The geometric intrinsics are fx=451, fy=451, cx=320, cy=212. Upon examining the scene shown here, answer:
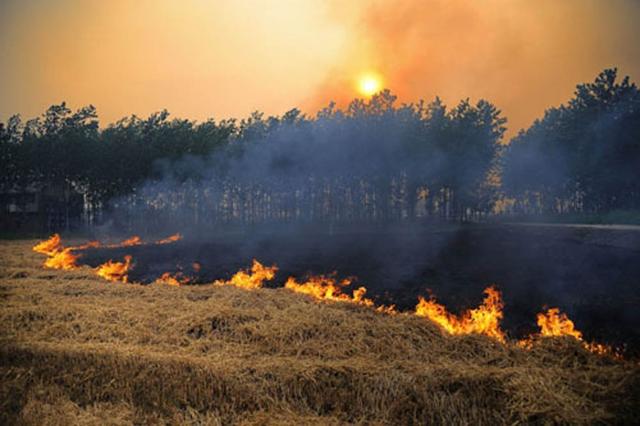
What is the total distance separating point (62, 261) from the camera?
15.9m

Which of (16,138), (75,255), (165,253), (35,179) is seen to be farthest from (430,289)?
(16,138)

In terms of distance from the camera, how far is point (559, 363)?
6.05 metres

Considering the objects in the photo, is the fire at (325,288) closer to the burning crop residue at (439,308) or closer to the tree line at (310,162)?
the burning crop residue at (439,308)

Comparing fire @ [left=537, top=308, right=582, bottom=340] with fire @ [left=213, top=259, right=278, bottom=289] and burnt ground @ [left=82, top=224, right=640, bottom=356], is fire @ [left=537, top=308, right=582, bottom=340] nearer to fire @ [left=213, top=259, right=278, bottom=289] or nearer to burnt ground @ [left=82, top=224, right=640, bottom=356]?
burnt ground @ [left=82, top=224, right=640, bottom=356]

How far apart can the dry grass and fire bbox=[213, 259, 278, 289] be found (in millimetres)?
3808

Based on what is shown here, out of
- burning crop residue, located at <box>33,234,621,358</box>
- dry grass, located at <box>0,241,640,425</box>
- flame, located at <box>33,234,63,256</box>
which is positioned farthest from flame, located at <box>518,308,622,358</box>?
flame, located at <box>33,234,63,256</box>

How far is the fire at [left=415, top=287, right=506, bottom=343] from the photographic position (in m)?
7.64

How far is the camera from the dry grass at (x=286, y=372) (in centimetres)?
496

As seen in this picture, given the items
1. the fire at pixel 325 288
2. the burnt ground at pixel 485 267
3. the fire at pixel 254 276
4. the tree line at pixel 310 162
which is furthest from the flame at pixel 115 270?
the tree line at pixel 310 162

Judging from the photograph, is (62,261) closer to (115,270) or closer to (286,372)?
(115,270)

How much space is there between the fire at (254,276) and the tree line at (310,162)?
863 inches

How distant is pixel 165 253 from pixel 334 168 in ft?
71.6

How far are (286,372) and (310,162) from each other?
3143cm

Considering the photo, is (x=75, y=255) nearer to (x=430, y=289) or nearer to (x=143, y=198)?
(x=430, y=289)
